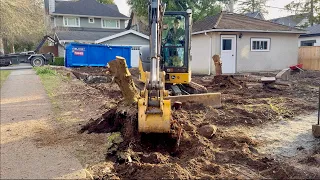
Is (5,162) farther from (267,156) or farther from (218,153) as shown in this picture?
(267,156)

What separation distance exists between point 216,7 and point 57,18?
20881mm

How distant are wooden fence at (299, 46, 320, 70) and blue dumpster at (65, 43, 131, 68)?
14461 millimetres

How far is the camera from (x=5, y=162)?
14.7 feet

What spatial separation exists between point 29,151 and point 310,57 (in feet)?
72.5

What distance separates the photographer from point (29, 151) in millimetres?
4977

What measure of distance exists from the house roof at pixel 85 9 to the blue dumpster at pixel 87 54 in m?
18.7

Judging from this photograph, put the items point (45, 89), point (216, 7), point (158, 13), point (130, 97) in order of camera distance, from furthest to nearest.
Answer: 1. point (216, 7)
2. point (45, 89)
3. point (130, 97)
4. point (158, 13)

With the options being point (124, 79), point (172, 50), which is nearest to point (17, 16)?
point (172, 50)

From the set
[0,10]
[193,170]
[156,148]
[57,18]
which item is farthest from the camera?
[57,18]

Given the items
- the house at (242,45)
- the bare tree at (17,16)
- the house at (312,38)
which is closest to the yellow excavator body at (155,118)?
the bare tree at (17,16)

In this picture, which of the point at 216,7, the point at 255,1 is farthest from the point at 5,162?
the point at 255,1

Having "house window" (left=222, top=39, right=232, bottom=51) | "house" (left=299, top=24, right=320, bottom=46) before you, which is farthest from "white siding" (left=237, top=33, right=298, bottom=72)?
"house" (left=299, top=24, right=320, bottom=46)

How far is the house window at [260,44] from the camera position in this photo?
20.4 m

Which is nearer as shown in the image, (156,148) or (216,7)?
(156,148)
